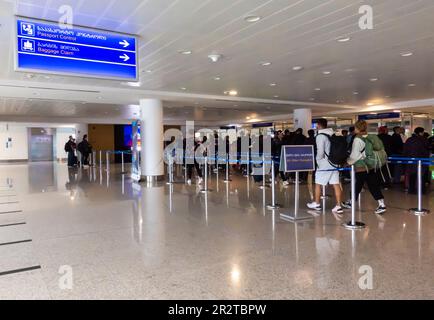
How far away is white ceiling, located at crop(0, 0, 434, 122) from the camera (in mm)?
4289

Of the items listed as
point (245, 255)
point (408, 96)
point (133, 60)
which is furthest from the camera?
point (408, 96)

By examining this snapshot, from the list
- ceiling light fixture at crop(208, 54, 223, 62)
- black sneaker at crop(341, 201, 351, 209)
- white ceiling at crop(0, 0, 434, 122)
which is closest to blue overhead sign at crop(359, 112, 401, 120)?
white ceiling at crop(0, 0, 434, 122)

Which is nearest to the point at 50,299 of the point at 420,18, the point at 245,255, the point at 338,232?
the point at 245,255

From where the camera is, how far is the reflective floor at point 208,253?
3.05 meters

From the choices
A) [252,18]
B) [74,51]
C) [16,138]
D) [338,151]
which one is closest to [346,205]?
[338,151]

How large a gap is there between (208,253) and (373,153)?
3.66 m

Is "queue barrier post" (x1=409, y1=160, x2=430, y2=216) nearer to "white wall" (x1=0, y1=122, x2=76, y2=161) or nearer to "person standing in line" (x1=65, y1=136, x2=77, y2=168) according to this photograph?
"person standing in line" (x1=65, y1=136, x2=77, y2=168)

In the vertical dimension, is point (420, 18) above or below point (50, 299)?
above

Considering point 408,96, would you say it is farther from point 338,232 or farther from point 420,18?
point 338,232

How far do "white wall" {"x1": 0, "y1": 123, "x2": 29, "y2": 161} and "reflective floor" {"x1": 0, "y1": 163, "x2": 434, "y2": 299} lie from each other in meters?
18.9

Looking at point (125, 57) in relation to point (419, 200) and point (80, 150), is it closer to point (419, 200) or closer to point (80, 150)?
point (419, 200)

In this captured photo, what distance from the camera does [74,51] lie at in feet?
15.1
